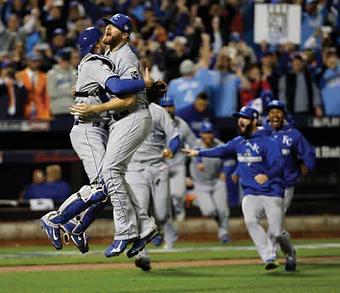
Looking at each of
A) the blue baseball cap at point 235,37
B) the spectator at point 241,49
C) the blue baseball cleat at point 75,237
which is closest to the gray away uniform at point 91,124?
the blue baseball cleat at point 75,237

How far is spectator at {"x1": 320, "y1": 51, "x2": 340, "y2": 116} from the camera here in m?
20.4

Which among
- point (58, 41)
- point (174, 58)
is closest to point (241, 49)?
point (174, 58)

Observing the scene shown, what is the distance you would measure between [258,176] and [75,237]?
129 inches

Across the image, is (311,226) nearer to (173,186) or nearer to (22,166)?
(173,186)

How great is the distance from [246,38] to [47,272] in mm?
9275

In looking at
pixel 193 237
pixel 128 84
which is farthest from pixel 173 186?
pixel 128 84

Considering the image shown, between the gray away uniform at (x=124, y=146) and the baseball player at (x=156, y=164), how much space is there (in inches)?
136

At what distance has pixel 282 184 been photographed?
14.0 metres

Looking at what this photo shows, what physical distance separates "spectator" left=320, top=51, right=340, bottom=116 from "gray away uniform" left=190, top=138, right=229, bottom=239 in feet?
7.40

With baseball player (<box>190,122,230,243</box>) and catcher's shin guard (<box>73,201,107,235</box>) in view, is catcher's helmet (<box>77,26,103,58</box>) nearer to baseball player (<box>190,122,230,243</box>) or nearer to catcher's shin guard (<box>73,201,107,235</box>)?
catcher's shin guard (<box>73,201,107,235</box>)

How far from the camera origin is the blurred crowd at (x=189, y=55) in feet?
63.8

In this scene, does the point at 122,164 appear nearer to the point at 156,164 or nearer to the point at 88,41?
the point at 88,41

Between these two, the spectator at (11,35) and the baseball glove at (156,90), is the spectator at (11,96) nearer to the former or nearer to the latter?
the spectator at (11,35)

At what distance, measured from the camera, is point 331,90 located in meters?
20.4
